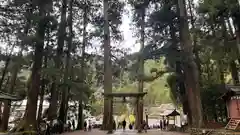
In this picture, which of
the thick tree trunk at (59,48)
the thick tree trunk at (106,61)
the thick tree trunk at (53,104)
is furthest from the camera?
the thick tree trunk at (106,61)

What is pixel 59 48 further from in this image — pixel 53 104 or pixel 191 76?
pixel 191 76

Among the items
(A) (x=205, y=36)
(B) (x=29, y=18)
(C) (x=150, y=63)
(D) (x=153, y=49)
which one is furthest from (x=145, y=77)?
(C) (x=150, y=63)

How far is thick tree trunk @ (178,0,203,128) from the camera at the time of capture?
14.8 m

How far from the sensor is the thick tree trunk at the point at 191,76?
14.8 metres

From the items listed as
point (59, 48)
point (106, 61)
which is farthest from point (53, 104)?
point (106, 61)

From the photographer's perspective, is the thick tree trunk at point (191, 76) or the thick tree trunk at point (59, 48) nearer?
the thick tree trunk at point (191, 76)

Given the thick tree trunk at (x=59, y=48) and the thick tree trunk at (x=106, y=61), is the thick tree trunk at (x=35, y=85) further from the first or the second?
the thick tree trunk at (x=106, y=61)

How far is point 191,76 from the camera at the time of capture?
1576 cm

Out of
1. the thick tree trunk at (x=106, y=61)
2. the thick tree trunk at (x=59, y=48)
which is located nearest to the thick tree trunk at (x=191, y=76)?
the thick tree trunk at (x=106, y=61)

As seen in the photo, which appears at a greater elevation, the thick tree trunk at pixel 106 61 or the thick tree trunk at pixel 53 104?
the thick tree trunk at pixel 106 61

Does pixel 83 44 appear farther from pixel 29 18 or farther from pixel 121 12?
pixel 29 18

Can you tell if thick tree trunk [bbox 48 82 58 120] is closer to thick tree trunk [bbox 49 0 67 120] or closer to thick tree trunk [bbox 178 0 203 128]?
thick tree trunk [bbox 49 0 67 120]

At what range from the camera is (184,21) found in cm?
1678

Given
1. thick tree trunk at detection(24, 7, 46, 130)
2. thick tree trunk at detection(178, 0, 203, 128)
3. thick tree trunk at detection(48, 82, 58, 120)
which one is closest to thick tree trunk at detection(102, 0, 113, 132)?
thick tree trunk at detection(48, 82, 58, 120)
